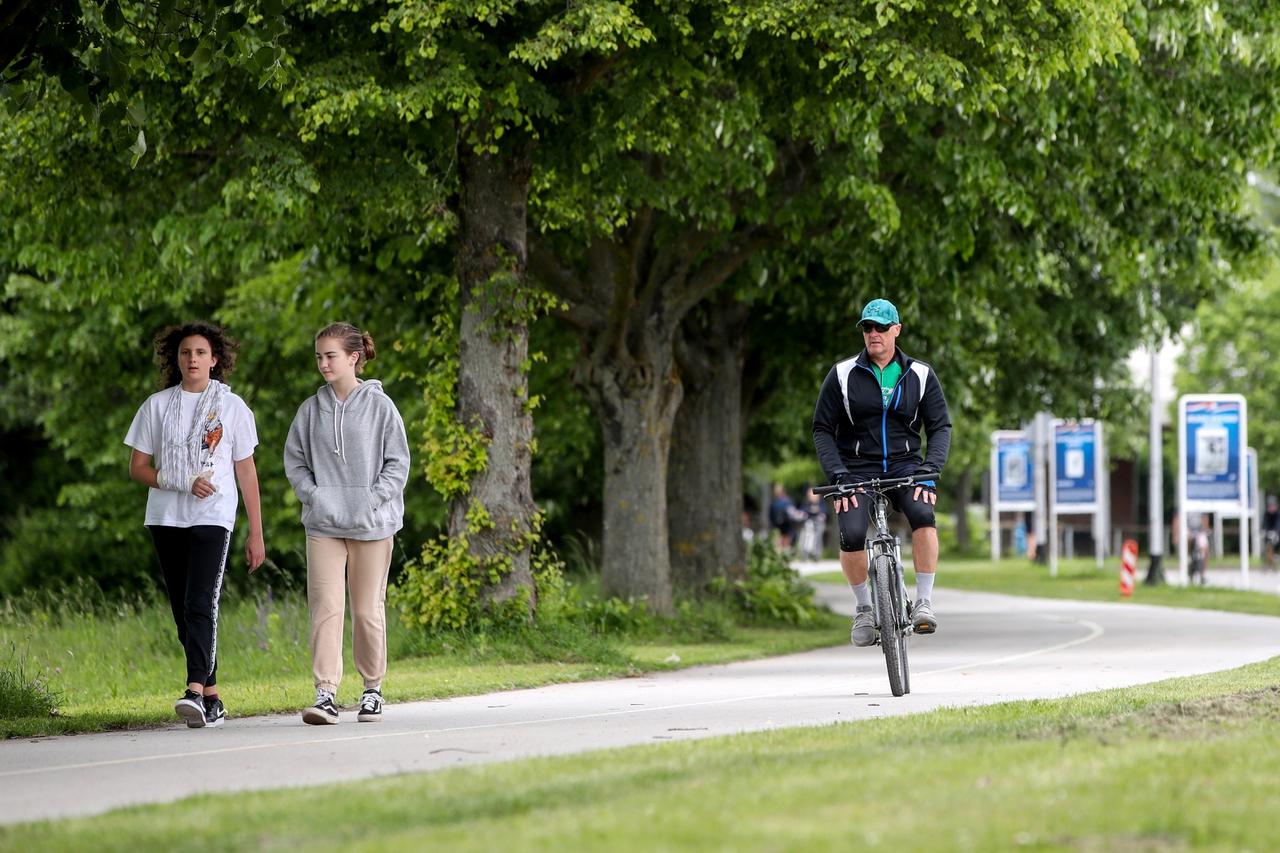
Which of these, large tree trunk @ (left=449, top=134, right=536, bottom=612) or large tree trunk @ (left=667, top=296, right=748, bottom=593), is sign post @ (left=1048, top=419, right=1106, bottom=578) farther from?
large tree trunk @ (left=449, top=134, right=536, bottom=612)

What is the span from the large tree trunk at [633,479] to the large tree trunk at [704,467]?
2.87 m

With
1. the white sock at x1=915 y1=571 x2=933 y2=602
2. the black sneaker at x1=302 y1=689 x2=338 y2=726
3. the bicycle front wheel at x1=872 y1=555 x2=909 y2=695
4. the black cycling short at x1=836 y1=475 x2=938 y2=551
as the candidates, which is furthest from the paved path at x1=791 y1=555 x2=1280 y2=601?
the black sneaker at x1=302 y1=689 x2=338 y2=726

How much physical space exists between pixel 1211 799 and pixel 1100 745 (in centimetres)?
149

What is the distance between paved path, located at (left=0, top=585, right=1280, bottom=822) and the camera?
7668 millimetres

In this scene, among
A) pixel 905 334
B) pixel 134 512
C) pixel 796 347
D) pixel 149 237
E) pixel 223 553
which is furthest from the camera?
pixel 134 512

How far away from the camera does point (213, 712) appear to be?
33.0ft

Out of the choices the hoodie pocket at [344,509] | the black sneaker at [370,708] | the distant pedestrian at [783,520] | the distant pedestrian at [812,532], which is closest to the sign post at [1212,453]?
the black sneaker at [370,708]

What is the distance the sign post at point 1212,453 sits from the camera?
104ft

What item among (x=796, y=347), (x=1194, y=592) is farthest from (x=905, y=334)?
(x=1194, y=592)

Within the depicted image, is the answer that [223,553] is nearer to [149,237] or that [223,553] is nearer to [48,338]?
[149,237]

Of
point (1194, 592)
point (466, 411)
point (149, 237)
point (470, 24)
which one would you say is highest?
point (470, 24)

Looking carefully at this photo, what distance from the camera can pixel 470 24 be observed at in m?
14.9

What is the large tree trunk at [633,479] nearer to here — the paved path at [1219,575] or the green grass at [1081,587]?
the green grass at [1081,587]

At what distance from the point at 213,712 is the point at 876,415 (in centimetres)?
392
